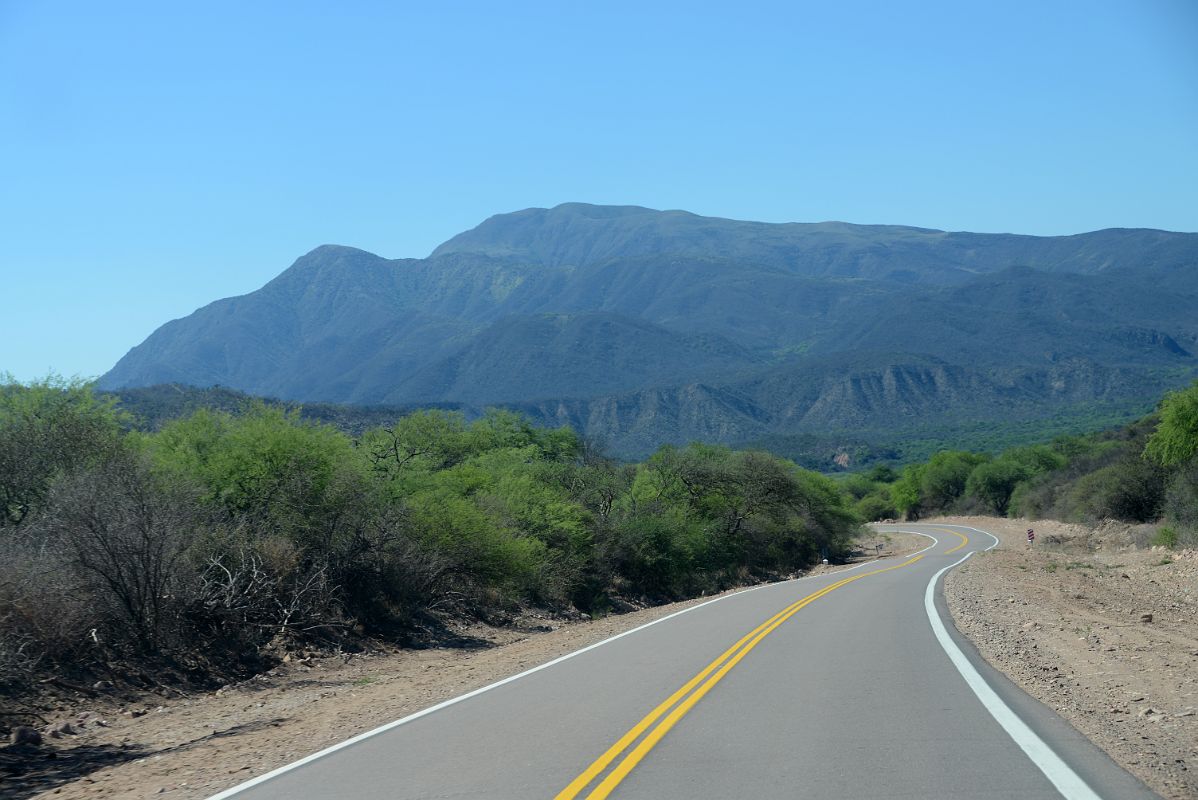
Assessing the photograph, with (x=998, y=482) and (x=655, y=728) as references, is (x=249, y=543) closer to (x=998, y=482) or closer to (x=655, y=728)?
(x=655, y=728)

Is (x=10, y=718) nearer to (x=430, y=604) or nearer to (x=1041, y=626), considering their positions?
(x=430, y=604)

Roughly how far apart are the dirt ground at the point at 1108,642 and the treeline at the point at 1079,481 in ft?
26.3

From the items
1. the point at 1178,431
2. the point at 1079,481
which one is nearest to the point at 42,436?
the point at 1178,431

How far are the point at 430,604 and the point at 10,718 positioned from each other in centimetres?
1173

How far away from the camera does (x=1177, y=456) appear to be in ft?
150

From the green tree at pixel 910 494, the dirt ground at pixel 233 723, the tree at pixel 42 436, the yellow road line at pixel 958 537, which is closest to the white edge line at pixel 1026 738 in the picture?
the dirt ground at pixel 233 723

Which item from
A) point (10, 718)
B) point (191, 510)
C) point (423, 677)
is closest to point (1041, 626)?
point (423, 677)

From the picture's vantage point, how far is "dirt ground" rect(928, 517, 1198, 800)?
29.3 feet

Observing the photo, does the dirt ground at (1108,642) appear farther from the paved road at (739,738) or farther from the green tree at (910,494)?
the green tree at (910,494)

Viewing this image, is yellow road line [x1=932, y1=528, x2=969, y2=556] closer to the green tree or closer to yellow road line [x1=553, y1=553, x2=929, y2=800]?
the green tree

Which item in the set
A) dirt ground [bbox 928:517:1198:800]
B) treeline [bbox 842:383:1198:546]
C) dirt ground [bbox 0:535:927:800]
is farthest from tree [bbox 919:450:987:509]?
dirt ground [bbox 0:535:927:800]

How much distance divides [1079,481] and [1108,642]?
52067 millimetres

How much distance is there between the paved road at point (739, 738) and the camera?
7.79 m

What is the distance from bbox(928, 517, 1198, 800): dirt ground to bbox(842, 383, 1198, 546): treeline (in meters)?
8.00
